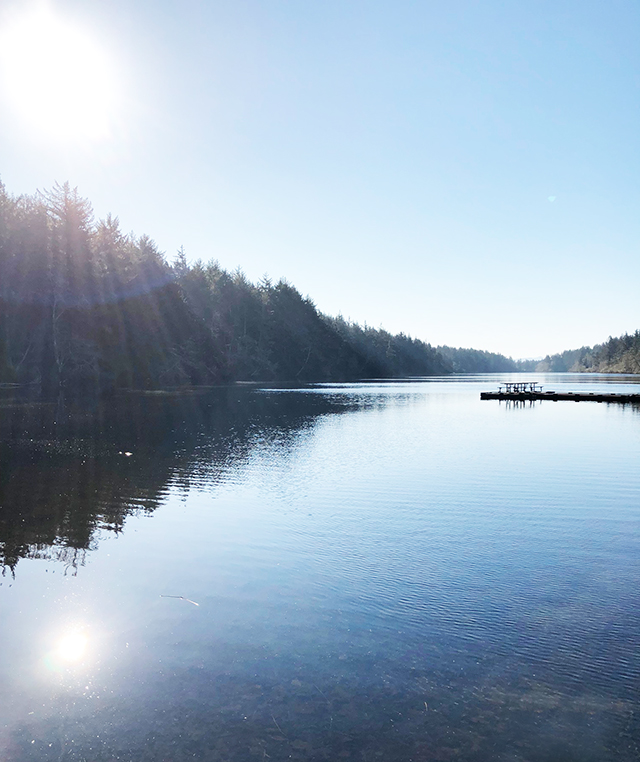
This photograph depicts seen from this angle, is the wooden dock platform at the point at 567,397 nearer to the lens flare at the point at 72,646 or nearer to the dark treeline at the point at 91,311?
the dark treeline at the point at 91,311

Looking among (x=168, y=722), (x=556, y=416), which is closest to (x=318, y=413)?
(x=556, y=416)

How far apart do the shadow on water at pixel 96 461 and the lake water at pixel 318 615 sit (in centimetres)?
16

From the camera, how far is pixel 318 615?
330 inches

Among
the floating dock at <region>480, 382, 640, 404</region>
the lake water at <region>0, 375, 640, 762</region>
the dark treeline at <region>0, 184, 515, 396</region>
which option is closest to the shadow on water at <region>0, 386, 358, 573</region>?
the lake water at <region>0, 375, 640, 762</region>

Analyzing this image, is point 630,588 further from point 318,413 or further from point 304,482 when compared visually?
point 318,413

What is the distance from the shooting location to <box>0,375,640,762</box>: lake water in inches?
221

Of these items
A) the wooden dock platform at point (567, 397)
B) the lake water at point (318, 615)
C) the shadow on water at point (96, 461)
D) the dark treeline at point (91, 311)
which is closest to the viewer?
the lake water at point (318, 615)

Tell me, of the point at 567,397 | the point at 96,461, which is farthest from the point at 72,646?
the point at 567,397

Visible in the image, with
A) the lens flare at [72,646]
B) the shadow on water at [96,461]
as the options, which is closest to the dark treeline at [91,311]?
the shadow on water at [96,461]

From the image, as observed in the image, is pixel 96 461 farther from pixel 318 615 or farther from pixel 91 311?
pixel 91 311

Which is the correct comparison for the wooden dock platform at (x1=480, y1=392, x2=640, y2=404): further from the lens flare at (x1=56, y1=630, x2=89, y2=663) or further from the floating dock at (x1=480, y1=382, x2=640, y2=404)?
the lens flare at (x1=56, y1=630, x2=89, y2=663)

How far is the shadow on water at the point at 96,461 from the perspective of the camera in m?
12.8

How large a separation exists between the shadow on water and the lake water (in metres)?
0.16

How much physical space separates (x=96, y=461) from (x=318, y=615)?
1601cm
